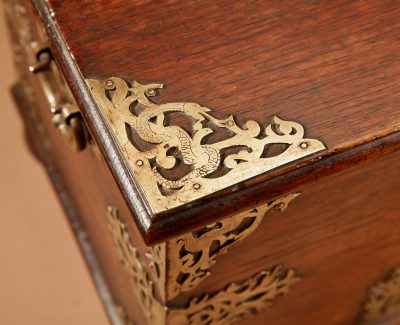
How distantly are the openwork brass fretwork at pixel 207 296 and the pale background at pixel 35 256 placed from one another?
1.91ft

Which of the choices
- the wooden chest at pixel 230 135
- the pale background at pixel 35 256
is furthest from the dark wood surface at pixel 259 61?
the pale background at pixel 35 256

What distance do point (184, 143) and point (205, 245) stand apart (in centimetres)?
15

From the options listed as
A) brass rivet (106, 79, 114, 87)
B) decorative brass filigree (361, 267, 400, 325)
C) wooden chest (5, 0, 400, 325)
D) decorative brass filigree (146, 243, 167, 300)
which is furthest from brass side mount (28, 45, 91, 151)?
decorative brass filigree (361, 267, 400, 325)

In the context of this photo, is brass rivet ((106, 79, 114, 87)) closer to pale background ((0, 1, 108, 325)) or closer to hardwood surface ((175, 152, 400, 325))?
hardwood surface ((175, 152, 400, 325))

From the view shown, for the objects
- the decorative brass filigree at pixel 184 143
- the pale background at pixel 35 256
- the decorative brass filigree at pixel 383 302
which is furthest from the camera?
the pale background at pixel 35 256

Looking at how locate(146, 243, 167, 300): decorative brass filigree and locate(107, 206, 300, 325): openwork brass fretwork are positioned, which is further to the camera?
locate(107, 206, 300, 325): openwork brass fretwork

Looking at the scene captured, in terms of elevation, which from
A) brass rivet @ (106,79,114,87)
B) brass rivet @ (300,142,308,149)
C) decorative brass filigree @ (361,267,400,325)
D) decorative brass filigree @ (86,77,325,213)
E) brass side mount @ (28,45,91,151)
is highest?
brass side mount @ (28,45,91,151)

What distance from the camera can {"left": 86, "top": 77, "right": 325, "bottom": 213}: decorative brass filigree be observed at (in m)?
0.86

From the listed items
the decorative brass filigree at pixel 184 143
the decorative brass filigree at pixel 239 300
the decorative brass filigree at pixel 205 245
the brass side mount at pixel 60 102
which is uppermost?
the brass side mount at pixel 60 102

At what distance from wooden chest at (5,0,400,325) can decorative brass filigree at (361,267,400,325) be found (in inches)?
7.1

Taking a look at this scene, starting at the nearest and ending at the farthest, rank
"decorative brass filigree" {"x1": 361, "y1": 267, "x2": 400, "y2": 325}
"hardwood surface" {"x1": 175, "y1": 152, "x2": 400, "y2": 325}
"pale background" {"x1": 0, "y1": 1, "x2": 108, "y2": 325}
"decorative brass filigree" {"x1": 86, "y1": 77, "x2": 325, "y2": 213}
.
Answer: "decorative brass filigree" {"x1": 86, "y1": 77, "x2": 325, "y2": 213} < "hardwood surface" {"x1": 175, "y1": 152, "x2": 400, "y2": 325} < "decorative brass filigree" {"x1": 361, "y1": 267, "x2": 400, "y2": 325} < "pale background" {"x1": 0, "y1": 1, "x2": 108, "y2": 325}

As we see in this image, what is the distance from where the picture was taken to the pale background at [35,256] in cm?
174

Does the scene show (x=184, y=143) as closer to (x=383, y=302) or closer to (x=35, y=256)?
(x=383, y=302)

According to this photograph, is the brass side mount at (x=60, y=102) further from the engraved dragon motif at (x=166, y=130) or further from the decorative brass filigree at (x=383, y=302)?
the decorative brass filigree at (x=383, y=302)
